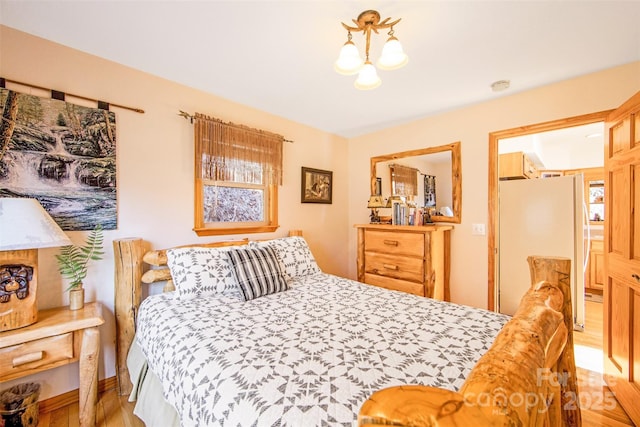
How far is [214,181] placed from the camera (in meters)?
2.44

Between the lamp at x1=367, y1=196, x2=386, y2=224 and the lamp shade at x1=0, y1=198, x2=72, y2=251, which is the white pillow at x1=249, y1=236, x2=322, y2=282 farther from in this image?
the lamp shade at x1=0, y1=198, x2=72, y2=251

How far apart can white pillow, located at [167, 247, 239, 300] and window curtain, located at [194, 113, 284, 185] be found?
75 cm

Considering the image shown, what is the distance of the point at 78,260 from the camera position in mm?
1701

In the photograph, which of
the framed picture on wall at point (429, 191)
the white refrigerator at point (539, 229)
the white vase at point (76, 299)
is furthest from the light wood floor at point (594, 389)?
the white vase at point (76, 299)

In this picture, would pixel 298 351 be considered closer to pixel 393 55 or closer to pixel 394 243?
pixel 393 55

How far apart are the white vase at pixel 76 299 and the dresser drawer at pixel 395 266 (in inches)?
97.6

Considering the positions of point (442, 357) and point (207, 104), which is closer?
point (442, 357)

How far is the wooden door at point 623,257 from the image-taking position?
1.56 m

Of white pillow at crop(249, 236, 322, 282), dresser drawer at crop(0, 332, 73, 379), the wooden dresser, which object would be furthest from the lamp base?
the wooden dresser

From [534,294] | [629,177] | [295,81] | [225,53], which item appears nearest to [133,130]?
[225,53]

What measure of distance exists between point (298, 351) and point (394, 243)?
6.27ft

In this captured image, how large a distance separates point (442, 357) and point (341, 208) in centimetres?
271

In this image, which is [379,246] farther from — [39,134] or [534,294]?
[39,134]

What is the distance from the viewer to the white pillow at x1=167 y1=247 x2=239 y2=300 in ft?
5.82
